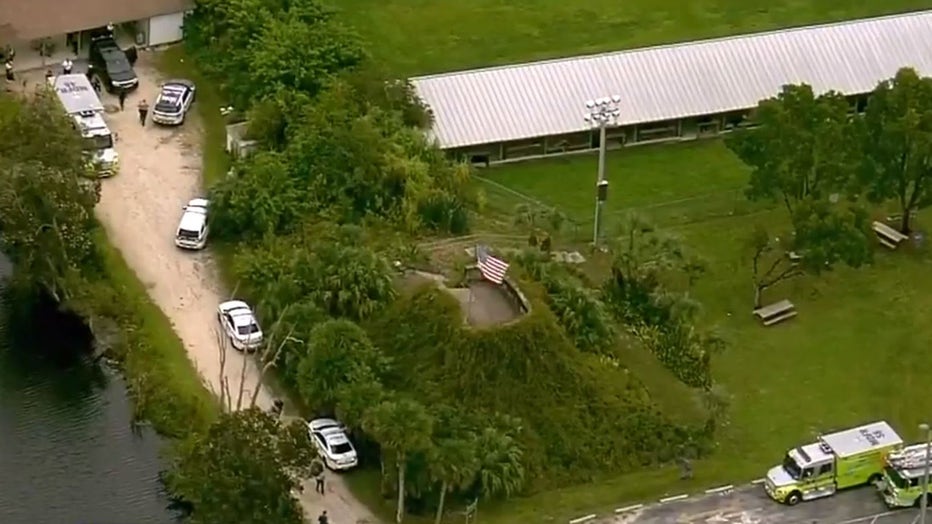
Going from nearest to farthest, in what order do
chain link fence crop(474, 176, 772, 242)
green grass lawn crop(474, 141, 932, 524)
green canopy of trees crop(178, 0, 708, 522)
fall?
green canopy of trees crop(178, 0, 708, 522)
green grass lawn crop(474, 141, 932, 524)
chain link fence crop(474, 176, 772, 242)

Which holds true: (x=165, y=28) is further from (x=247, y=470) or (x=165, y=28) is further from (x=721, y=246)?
(x=247, y=470)

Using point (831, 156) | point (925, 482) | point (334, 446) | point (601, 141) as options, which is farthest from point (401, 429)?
point (831, 156)

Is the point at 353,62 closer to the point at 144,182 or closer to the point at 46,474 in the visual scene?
the point at 144,182

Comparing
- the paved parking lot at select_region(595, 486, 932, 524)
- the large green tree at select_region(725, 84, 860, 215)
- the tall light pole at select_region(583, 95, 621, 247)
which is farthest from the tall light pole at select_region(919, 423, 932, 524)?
the tall light pole at select_region(583, 95, 621, 247)

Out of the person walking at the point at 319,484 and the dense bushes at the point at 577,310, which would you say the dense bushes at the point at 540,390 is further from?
the person walking at the point at 319,484

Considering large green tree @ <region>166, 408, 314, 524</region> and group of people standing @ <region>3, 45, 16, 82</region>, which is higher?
group of people standing @ <region>3, 45, 16, 82</region>

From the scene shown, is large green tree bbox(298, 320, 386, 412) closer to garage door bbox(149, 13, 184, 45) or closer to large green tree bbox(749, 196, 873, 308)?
large green tree bbox(749, 196, 873, 308)

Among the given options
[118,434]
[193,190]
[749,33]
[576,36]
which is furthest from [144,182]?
[749,33]
